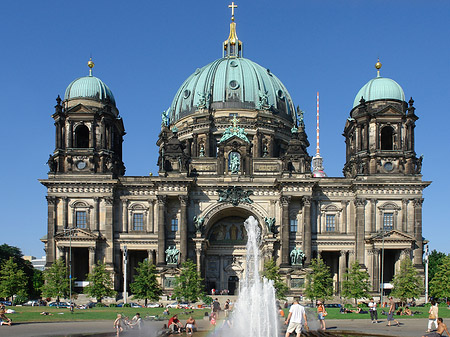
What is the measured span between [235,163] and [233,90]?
1736 cm

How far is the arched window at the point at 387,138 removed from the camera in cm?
8904

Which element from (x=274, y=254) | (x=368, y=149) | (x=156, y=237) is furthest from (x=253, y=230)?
(x=368, y=149)

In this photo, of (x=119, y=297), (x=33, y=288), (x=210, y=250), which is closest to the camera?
(x=119, y=297)

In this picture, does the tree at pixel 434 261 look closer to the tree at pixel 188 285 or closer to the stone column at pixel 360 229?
the stone column at pixel 360 229

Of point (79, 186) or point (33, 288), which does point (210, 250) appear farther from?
point (33, 288)

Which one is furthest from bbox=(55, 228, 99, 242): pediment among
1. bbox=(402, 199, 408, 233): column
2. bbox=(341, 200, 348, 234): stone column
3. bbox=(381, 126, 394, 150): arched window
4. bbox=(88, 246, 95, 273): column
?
bbox=(381, 126, 394, 150): arched window

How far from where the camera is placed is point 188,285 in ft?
254

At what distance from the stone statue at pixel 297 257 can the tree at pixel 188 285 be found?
1261 centimetres

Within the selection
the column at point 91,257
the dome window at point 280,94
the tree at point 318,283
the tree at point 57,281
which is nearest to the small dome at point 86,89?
the column at point 91,257

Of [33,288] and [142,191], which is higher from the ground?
[142,191]

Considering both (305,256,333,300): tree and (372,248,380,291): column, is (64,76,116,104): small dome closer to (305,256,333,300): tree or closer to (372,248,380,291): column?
(305,256,333,300): tree

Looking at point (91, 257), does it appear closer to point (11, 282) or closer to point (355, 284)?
point (11, 282)

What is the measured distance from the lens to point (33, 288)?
375ft

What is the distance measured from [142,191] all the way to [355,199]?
88.8ft
